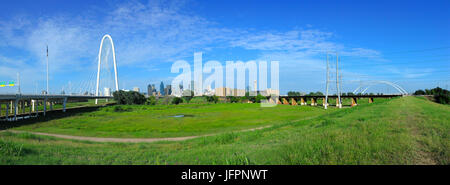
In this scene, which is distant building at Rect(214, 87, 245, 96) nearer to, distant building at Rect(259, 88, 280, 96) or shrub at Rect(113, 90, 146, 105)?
distant building at Rect(259, 88, 280, 96)

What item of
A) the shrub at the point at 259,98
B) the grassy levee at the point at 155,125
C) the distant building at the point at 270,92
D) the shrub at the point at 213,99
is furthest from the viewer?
the shrub at the point at 213,99

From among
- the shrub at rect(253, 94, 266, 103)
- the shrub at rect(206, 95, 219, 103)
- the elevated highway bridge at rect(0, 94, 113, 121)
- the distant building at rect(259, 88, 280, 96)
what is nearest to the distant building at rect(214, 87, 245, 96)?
the shrub at rect(206, 95, 219, 103)

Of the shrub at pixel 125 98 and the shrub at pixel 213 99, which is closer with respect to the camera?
the shrub at pixel 125 98

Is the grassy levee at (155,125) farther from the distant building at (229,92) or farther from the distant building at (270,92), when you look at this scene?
the distant building at (229,92)

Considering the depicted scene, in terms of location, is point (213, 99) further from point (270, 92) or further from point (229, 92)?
point (270, 92)

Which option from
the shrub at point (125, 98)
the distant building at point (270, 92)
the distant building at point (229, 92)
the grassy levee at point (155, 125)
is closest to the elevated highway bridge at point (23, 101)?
the grassy levee at point (155, 125)

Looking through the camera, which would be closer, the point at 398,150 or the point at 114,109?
the point at 398,150

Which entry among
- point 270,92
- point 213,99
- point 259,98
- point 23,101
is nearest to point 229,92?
point 213,99

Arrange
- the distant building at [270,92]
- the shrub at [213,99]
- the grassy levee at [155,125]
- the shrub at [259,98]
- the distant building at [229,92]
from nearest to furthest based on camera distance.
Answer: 1. the grassy levee at [155,125]
2. the distant building at [270,92]
3. the shrub at [259,98]
4. the shrub at [213,99]
5. the distant building at [229,92]
